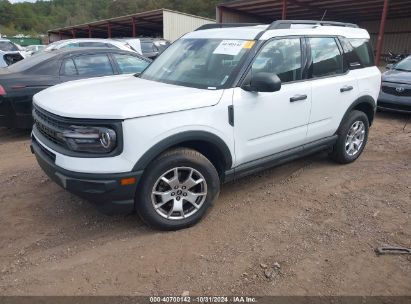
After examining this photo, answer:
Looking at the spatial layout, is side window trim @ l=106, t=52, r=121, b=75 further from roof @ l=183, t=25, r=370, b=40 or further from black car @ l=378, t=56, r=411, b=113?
black car @ l=378, t=56, r=411, b=113

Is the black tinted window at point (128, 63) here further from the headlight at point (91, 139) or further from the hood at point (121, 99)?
the headlight at point (91, 139)

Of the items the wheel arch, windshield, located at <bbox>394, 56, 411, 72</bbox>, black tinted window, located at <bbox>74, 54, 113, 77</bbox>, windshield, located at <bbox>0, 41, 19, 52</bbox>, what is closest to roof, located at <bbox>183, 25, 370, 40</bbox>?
the wheel arch

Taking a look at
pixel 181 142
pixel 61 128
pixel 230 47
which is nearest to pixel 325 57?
pixel 230 47

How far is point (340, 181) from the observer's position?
15.6 feet

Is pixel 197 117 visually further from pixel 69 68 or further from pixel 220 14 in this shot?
pixel 220 14

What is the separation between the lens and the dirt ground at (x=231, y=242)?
2.82m

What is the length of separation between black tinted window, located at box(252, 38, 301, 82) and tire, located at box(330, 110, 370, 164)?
1.26 meters

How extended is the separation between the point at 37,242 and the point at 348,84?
13.0 ft

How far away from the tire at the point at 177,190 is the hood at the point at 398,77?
6.41m

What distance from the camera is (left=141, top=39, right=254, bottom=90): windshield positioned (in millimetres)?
3684

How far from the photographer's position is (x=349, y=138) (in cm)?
520

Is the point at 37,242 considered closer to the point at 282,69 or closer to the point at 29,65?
the point at 282,69

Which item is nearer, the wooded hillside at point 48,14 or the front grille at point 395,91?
the front grille at point 395,91

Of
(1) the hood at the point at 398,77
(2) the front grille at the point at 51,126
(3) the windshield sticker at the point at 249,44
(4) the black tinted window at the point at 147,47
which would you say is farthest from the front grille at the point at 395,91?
(4) the black tinted window at the point at 147,47
